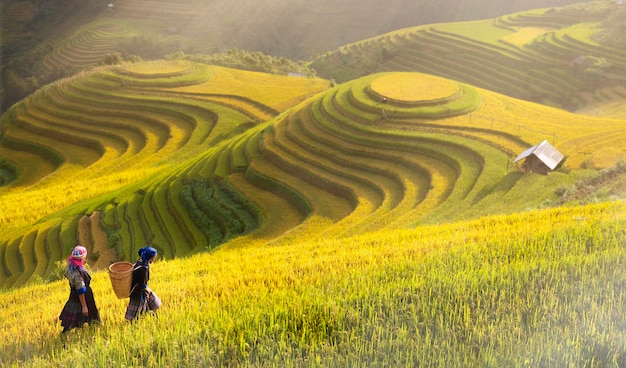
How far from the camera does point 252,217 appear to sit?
31.4m

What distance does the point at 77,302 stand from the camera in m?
8.19

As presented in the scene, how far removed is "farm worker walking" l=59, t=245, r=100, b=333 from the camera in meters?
8.15

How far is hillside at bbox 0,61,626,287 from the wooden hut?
682 mm

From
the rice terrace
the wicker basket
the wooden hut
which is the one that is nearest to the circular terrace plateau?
the rice terrace

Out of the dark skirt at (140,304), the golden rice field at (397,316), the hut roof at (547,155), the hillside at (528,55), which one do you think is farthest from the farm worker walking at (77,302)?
the hillside at (528,55)

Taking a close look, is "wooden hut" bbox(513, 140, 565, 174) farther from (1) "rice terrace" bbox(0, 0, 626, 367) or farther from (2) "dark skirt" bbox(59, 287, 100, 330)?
(2) "dark skirt" bbox(59, 287, 100, 330)

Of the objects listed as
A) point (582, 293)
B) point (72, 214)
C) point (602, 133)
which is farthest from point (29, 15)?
point (582, 293)

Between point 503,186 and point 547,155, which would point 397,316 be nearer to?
point 503,186

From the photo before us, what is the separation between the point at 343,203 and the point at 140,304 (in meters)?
23.1

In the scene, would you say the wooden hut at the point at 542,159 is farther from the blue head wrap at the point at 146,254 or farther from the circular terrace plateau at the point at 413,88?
the blue head wrap at the point at 146,254

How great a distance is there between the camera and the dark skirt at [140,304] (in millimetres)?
8086

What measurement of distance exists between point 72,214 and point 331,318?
120 ft

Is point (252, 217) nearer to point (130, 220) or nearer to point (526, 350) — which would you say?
point (130, 220)

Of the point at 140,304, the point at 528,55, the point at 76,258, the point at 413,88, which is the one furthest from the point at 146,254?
the point at 528,55
